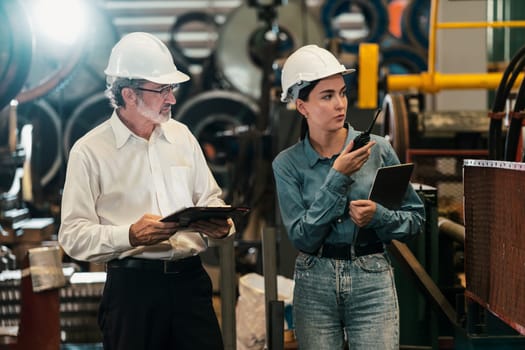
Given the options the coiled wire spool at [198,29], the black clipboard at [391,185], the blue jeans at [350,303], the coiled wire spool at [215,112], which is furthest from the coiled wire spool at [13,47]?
the coiled wire spool at [198,29]

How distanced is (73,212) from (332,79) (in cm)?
93

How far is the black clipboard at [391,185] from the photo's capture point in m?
2.58

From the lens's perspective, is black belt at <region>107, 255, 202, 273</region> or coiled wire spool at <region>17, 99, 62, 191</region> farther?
coiled wire spool at <region>17, 99, 62, 191</region>

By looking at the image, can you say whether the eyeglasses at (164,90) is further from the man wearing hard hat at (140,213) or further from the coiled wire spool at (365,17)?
the coiled wire spool at (365,17)

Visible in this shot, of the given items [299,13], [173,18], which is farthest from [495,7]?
[173,18]

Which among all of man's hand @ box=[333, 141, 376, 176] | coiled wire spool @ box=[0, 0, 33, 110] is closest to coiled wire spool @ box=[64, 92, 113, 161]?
coiled wire spool @ box=[0, 0, 33, 110]

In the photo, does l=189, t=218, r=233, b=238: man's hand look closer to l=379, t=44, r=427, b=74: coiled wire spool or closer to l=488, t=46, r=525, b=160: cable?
l=488, t=46, r=525, b=160: cable

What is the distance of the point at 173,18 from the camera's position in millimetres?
10375

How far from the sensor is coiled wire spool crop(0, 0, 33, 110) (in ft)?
13.7

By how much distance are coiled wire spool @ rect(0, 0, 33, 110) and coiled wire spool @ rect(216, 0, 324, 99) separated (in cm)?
508

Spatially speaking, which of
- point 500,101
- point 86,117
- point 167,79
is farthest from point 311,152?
point 86,117

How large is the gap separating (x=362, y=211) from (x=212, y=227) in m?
0.47

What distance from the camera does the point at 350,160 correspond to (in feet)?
8.37

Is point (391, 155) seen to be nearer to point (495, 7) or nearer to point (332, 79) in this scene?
point (332, 79)
